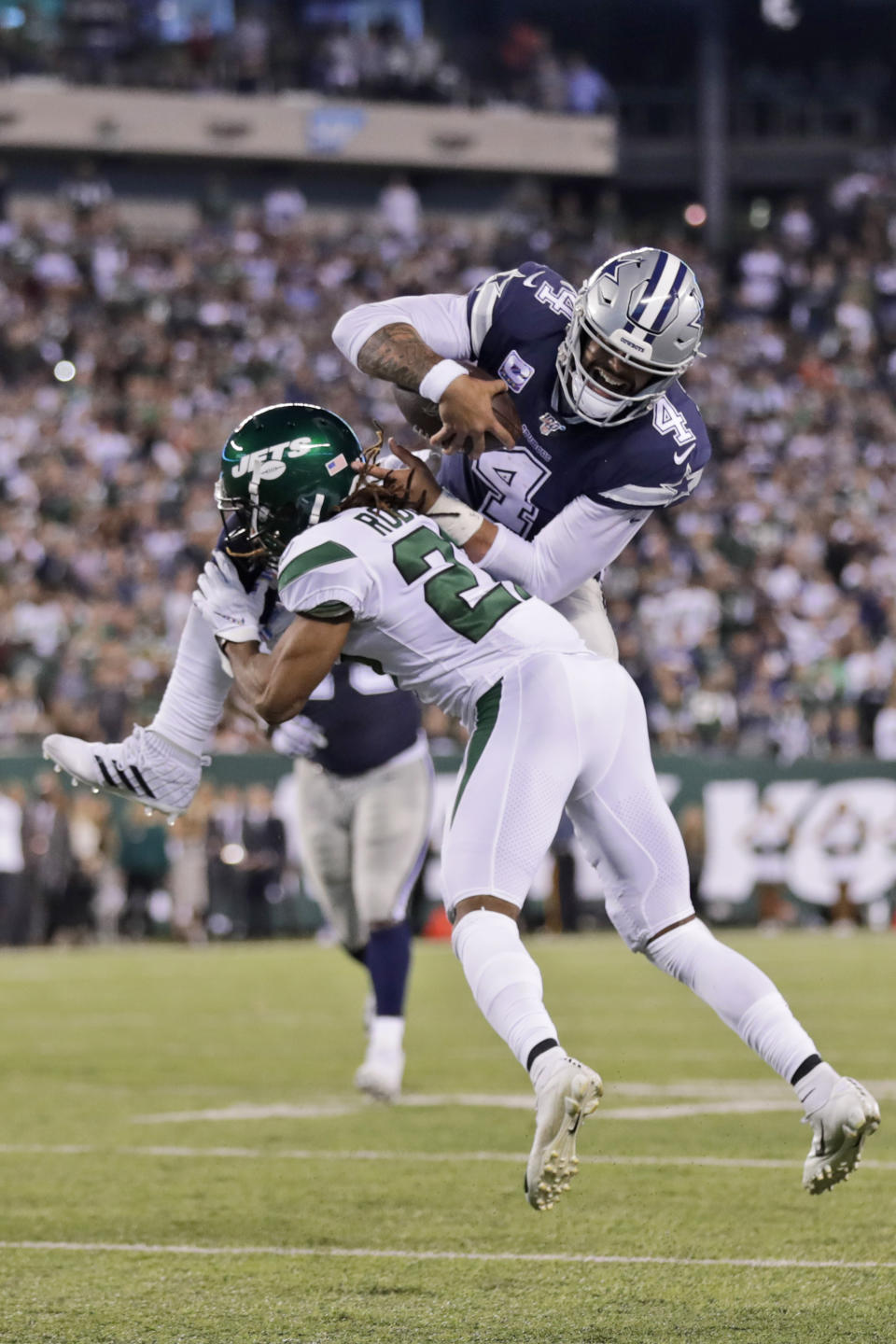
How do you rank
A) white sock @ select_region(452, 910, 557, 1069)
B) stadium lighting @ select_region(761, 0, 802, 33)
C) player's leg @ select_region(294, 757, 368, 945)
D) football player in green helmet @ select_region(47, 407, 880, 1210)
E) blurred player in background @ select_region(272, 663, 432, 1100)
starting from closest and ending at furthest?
white sock @ select_region(452, 910, 557, 1069), football player in green helmet @ select_region(47, 407, 880, 1210), blurred player in background @ select_region(272, 663, 432, 1100), player's leg @ select_region(294, 757, 368, 945), stadium lighting @ select_region(761, 0, 802, 33)

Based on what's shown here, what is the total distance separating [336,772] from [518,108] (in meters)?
22.2

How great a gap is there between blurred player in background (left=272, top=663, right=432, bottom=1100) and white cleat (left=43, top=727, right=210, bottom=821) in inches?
91.8

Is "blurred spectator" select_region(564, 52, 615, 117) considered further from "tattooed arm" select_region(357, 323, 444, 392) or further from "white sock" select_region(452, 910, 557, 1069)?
"white sock" select_region(452, 910, 557, 1069)

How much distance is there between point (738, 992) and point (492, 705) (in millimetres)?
781

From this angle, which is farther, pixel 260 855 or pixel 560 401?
pixel 260 855

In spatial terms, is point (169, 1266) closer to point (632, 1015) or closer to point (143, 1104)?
point (143, 1104)

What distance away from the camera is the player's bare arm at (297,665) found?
14.1 ft

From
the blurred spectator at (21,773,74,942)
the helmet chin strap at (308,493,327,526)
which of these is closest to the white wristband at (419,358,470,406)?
the helmet chin strap at (308,493,327,526)

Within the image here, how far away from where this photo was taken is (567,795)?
4.33 m

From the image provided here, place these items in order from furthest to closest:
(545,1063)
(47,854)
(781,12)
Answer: (781,12)
(47,854)
(545,1063)

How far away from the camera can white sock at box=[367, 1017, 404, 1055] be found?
7.10m

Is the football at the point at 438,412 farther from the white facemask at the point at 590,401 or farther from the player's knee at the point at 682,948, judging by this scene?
the player's knee at the point at 682,948

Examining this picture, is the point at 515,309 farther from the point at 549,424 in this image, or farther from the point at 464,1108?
the point at 464,1108

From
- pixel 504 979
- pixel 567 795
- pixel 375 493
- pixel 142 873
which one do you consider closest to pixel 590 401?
pixel 375 493
